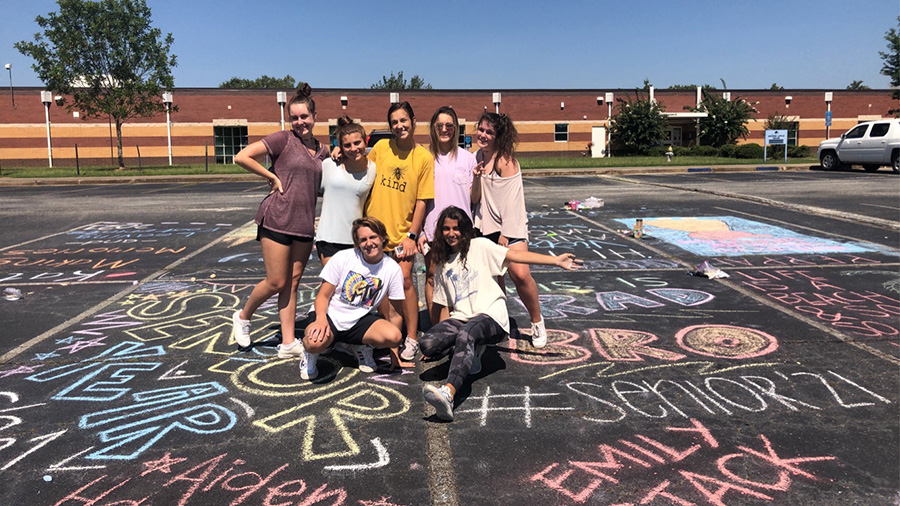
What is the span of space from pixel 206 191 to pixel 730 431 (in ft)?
58.7

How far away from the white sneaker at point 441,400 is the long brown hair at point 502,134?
71.8 inches

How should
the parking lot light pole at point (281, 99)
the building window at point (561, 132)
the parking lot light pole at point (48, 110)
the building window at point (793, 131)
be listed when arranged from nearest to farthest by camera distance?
1. the parking lot light pole at point (48, 110)
2. the parking lot light pole at point (281, 99)
3. the building window at point (561, 132)
4. the building window at point (793, 131)

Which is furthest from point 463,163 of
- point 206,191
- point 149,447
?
point 206,191

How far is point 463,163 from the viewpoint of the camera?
4.30 m

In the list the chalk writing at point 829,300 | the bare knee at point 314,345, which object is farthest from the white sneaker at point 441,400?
the chalk writing at point 829,300

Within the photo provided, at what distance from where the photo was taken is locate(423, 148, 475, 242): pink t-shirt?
4254 mm

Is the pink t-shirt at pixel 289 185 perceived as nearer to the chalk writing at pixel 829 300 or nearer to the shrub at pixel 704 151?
the chalk writing at pixel 829 300

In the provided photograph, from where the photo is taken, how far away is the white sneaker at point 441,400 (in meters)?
3.21

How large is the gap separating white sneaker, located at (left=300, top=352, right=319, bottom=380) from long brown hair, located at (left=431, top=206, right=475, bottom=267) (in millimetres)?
1009

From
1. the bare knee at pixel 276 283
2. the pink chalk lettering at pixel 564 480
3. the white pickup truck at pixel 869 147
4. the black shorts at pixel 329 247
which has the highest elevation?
the white pickup truck at pixel 869 147

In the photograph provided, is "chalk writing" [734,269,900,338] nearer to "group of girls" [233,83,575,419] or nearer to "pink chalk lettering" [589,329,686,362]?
"pink chalk lettering" [589,329,686,362]

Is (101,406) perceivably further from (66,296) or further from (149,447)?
(66,296)

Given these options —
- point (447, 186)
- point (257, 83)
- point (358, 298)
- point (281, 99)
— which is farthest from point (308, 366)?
point (257, 83)

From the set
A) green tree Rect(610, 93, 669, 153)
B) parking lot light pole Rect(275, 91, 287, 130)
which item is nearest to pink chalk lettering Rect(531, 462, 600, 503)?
parking lot light pole Rect(275, 91, 287, 130)
